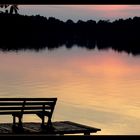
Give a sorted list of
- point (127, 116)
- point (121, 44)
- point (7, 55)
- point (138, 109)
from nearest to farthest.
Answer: point (127, 116) → point (138, 109) → point (7, 55) → point (121, 44)

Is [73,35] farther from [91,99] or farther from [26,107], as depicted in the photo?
[26,107]

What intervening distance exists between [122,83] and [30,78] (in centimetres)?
643

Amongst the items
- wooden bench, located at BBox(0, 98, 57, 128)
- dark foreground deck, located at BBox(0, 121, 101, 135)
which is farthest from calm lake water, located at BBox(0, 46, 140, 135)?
wooden bench, located at BBox(0, 98, 57, 128)

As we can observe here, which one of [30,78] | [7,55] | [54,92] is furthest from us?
[7,55]

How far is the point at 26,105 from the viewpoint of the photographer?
10.4 metres

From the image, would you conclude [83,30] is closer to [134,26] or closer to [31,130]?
[134,26]

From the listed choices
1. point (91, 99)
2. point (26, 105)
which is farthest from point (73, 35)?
point (26, 105)

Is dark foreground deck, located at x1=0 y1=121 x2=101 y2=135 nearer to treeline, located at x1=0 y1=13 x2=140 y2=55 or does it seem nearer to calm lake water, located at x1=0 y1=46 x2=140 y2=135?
calm lake water, located at x1=0 y1=46 x2=140 y2=135

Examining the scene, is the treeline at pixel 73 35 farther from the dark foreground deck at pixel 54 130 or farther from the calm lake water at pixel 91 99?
the dark foreground deck at pixel 54 130

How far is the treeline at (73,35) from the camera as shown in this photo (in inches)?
2736

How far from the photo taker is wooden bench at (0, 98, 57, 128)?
33.6 ft

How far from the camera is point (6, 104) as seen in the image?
10.2m

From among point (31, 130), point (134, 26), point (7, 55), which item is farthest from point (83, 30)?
point (31, 130)

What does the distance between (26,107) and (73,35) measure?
270 ft
